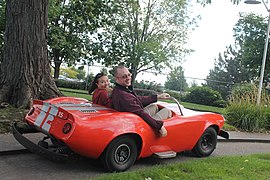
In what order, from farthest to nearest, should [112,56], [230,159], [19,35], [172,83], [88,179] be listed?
[112,56], [172,83], [19,35], [230,159], [88,179]

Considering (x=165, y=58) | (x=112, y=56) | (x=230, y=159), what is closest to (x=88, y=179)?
(x=230, y=159)

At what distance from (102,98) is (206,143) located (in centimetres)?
223

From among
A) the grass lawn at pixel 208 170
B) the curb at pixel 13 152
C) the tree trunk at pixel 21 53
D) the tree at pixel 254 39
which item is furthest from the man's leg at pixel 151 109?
the tree at pixel 254 39

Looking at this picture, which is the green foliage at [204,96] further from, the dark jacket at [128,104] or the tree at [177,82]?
the dark jacket at [128,104]

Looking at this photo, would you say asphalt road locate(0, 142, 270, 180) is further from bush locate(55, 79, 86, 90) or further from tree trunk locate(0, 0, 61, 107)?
bush locate(55, 79, 86, 90)

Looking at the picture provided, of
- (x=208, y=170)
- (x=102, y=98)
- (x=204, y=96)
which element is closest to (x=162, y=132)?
(x=208, y=170)

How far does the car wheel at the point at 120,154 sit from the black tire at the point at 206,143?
1576mm

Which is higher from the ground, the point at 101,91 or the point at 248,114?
the point at 101,91

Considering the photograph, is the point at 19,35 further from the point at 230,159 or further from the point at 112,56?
the point at 112,56

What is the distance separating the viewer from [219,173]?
15.4 ft

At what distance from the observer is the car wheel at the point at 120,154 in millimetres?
4312

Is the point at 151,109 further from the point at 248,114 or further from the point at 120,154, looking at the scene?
the point at 248,114

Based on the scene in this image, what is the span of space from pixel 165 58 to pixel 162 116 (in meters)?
21.8

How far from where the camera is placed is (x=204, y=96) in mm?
22328
